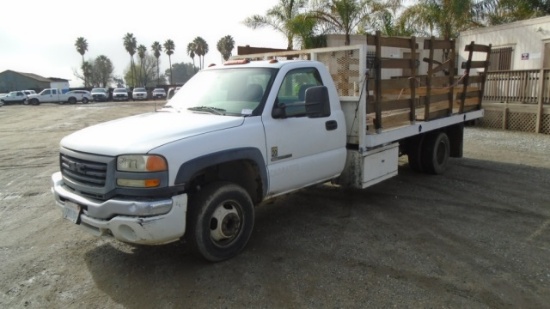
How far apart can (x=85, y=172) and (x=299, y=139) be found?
7.30ft

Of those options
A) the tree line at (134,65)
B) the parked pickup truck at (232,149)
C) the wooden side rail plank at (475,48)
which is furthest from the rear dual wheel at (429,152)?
the tree line at (134,65)

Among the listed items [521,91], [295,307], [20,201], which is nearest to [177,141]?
[295,307]

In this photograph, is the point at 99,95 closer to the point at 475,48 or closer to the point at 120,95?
the point at 120,95

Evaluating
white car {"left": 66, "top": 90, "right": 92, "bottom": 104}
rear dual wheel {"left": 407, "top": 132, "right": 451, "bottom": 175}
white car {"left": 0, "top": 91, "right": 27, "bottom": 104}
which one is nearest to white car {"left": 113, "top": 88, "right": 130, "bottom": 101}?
white car {"left": 66, "top": 90, "right": 92, "bottom": 104}

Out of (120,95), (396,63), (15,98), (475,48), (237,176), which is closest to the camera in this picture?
(237,176)

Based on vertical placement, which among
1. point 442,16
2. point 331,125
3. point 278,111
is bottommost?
point 331,125

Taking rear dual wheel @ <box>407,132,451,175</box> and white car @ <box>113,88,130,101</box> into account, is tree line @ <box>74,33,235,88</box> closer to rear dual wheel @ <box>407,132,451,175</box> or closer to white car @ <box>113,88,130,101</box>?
white car @ <box>113,88,130,101</box>

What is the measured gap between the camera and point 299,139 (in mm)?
4762

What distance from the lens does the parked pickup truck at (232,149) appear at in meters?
3.63

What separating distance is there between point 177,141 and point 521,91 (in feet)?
43.7

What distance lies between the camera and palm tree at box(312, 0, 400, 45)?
53.2 feet

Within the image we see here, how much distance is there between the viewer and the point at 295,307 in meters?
3.44

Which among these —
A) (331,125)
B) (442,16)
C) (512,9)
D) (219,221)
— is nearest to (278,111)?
(331,125)

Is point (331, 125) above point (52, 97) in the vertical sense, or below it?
above
